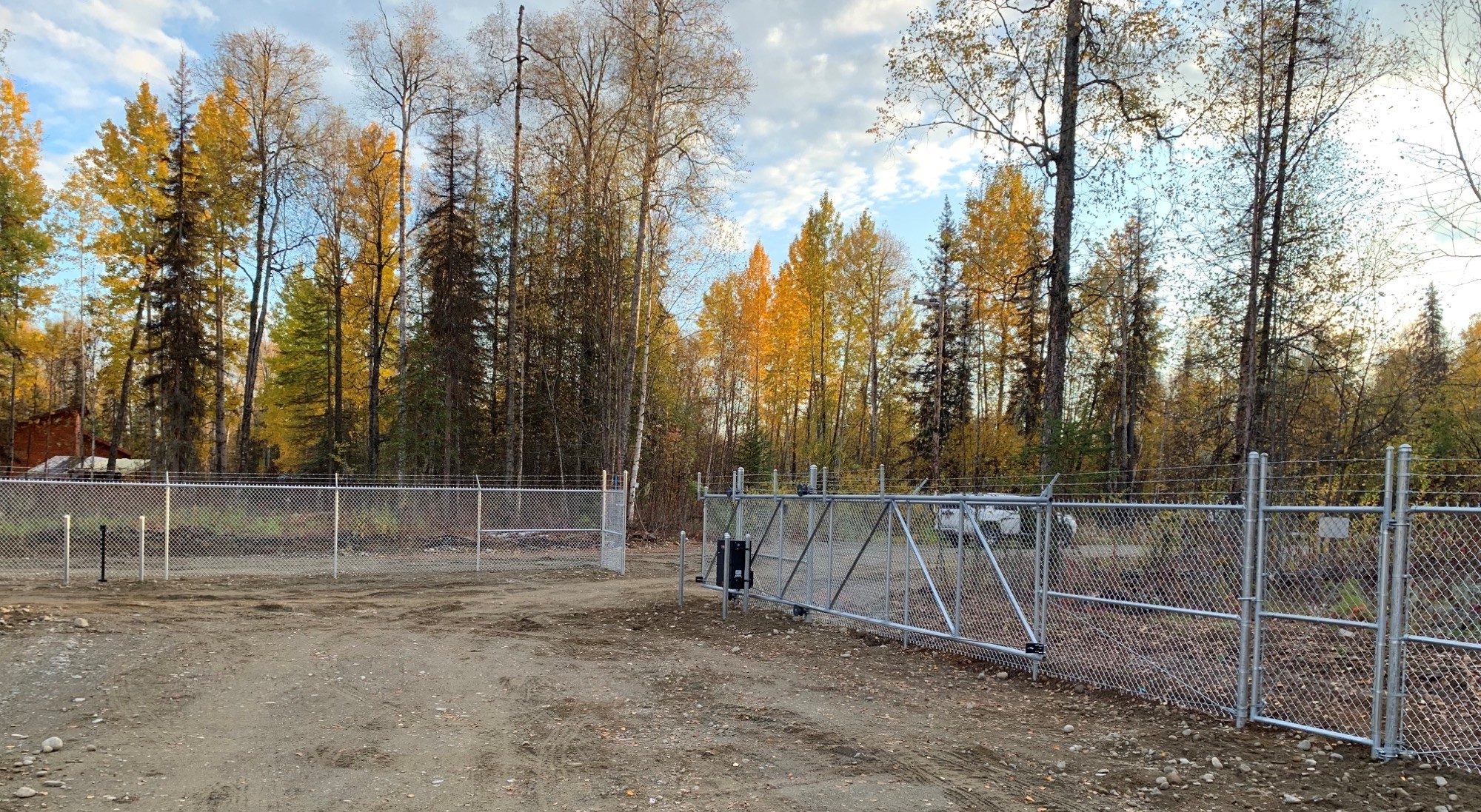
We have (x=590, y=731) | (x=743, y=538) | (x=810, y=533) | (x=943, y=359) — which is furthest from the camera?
(x=943, y=359)

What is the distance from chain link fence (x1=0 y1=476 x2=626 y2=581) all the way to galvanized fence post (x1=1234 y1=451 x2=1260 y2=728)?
12074 mm

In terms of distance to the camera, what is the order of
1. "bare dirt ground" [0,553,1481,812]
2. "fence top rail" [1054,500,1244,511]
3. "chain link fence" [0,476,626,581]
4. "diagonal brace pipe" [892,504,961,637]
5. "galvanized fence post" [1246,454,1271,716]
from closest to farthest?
1. "bare dirt ground" [0,553,1481,812]
2. "galvanized fence post" [1246,454,1271,716]
3. "fence top rail" [1054,500,1244,511]
4. "diagonal brace pipe" [892,504,961,637]
5. "chain link fence" [0,476,626,581]

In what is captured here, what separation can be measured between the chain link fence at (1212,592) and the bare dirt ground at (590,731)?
17.8 inches

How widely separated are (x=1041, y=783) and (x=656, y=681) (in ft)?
12.8

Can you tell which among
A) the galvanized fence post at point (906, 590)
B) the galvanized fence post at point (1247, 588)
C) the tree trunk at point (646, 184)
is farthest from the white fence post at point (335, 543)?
the galvanized fence post at point (1247, 588)


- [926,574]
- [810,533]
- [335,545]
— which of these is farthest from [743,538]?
[335,545]

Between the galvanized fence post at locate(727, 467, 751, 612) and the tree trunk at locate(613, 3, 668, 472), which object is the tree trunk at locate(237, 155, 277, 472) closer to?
the tree trunk at locate(613, 3, 668, 472)

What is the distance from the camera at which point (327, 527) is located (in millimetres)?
17594

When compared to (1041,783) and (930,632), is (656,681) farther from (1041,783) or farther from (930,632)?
(1041,783)

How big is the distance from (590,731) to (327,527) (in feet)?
46.0

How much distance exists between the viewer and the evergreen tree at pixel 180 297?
2650 centimetres

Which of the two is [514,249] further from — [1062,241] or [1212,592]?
[1212,592]

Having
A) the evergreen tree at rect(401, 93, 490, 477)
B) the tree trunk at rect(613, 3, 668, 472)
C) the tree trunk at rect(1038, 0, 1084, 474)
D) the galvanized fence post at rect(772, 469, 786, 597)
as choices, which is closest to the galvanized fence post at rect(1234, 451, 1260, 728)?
the galvanized fence post at rect(772, 469, 786, 597)

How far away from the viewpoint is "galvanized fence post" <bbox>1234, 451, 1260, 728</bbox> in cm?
595
